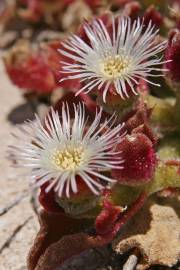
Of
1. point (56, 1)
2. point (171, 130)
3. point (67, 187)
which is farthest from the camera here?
point (56, 1)

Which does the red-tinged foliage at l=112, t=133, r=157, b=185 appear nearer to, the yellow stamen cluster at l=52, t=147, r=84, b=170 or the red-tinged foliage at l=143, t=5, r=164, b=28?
the yellow stamen cluster at l=52, t=147, r=84, b=170

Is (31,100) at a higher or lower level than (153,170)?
higher

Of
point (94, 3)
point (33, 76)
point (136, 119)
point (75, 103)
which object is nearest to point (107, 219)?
point (136, 119)

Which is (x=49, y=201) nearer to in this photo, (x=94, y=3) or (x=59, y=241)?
(x=59, y=241)

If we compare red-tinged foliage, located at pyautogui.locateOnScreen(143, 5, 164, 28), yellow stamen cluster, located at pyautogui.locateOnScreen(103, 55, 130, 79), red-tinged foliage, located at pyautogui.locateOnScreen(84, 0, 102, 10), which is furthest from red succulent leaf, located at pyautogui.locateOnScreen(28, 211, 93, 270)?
red-tinged foliage, located at pyautogui.locateOnScreen(84, 0, 102, 10)

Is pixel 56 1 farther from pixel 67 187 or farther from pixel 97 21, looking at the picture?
pixel 67 187

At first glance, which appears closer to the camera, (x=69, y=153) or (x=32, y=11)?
(x=69, y=153)

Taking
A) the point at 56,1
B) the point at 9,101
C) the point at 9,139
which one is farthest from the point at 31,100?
the point at 56,1

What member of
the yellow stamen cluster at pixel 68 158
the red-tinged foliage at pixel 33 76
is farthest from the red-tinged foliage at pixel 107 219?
→ the red-tinged foliage at pixel 33 76
